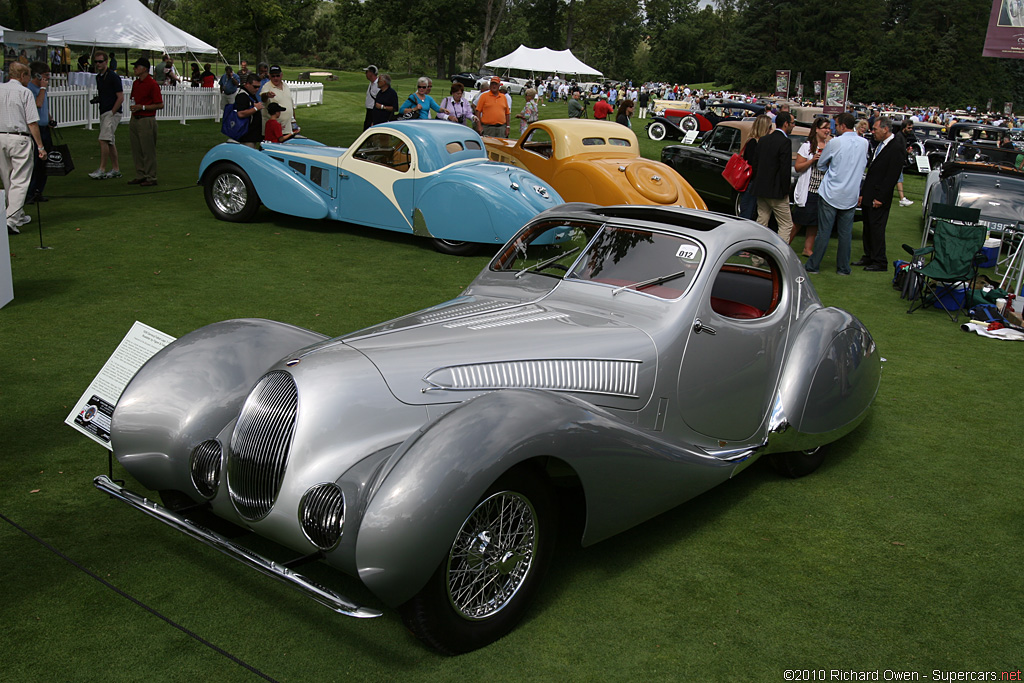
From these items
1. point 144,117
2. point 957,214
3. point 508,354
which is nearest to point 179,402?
point 508,354

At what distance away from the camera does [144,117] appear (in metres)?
12.6

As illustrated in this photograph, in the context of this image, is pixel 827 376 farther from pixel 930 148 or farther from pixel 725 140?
pixel 930 148

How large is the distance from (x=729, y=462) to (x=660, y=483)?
743 millimetres

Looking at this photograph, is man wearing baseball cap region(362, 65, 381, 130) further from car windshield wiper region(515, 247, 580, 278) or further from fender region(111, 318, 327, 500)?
fender region(111, 318, 327, 500)

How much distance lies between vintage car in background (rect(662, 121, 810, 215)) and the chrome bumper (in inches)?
478

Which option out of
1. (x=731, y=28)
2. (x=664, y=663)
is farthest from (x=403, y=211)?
(x=731, y=28)

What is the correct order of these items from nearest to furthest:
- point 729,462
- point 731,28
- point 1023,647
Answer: point 1023,647 → point 729,462 → point 731,28

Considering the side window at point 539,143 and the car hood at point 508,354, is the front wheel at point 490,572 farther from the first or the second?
the side window at point 539,143

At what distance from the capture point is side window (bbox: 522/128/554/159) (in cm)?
1265

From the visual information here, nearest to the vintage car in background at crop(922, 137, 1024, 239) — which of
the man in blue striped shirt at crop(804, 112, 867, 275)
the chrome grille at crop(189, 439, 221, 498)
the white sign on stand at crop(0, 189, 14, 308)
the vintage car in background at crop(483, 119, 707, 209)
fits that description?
the man in blue striped shirt at crop(804, 112, 867, 275)

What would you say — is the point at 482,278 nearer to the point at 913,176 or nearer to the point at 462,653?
the point at 462,653

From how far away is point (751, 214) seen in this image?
1196 centimetres

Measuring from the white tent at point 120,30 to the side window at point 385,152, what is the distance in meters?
19.9

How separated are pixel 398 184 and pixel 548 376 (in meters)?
7.21
